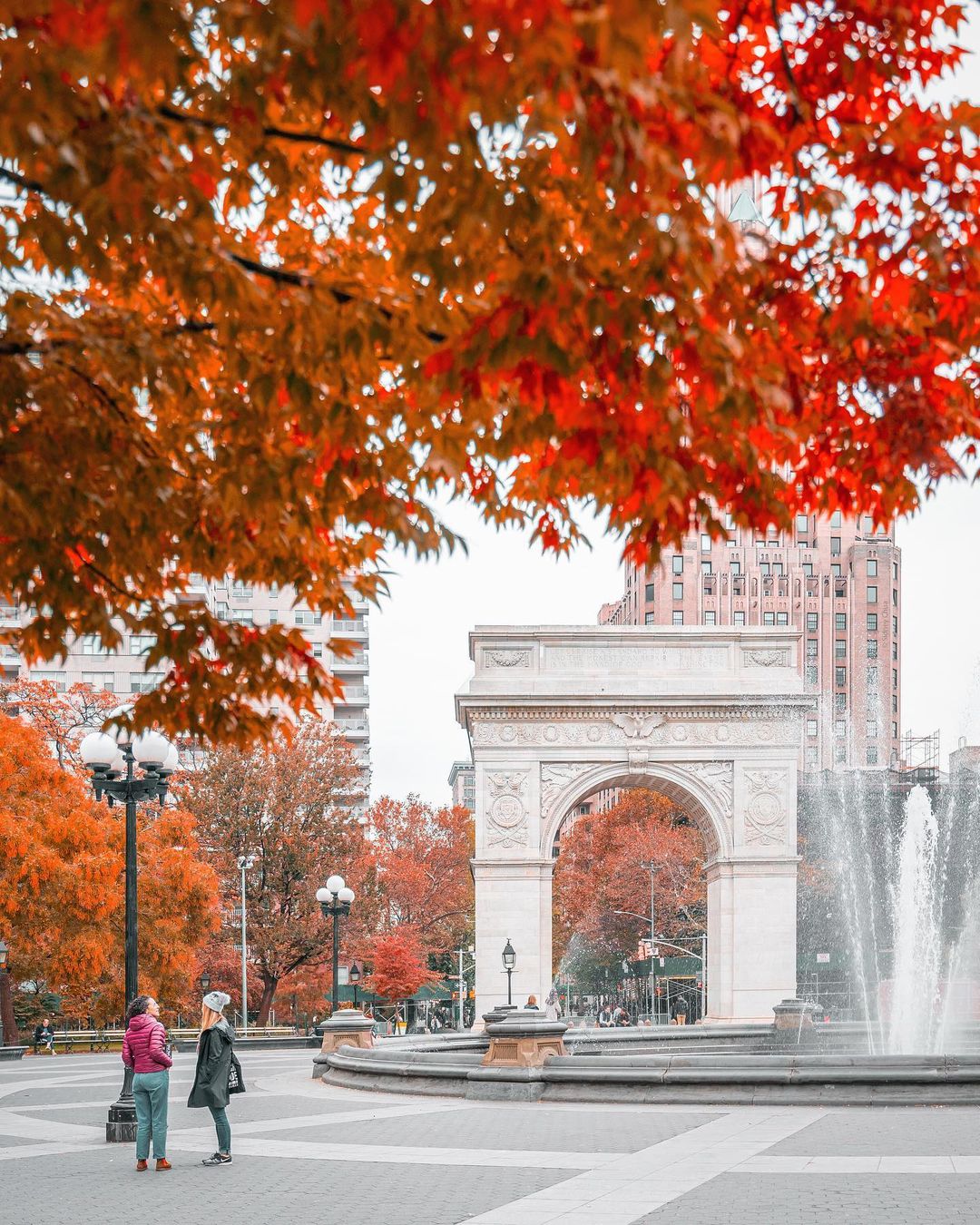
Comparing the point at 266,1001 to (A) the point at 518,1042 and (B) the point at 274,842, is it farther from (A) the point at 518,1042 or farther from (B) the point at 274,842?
(A) the point at 518,1042

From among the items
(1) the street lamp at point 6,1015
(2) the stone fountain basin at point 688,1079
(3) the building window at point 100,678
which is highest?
(3) the building window at point 100,678

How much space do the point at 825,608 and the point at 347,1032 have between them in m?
85.5

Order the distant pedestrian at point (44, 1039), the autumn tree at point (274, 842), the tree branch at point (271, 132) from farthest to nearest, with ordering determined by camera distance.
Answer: the autumn tree at point (274, 842), the distant pedestrian at point (44, 1039), the tree branch at point (271, 132)

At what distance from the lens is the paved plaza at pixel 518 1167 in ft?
34.8

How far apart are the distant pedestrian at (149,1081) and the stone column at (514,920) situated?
25966 mm

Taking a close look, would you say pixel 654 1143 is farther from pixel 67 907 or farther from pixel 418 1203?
pixel 67 907

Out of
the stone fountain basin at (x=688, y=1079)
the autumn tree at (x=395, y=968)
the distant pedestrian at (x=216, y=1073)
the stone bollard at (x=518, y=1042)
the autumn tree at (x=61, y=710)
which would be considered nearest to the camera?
the distant pedestrian at (x=216, y=1073)

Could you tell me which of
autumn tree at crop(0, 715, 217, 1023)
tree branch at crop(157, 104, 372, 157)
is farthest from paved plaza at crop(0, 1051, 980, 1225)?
autumn tree at crop(0, 715, 217, 1023)

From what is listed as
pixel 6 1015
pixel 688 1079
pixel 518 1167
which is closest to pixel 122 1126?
pixel 518 1167

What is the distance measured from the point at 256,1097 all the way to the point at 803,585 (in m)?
91.4

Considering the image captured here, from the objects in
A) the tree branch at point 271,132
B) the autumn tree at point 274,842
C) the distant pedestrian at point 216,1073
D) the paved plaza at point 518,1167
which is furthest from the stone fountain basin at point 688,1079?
the autumn tree at point 274,842

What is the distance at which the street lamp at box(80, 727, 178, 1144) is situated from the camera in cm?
1603

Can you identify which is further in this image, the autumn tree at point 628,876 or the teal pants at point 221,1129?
the autumn tree at point 628,876

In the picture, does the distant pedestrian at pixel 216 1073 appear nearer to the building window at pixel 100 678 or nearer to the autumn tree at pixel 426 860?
the autumn tree at pixel 426 860
